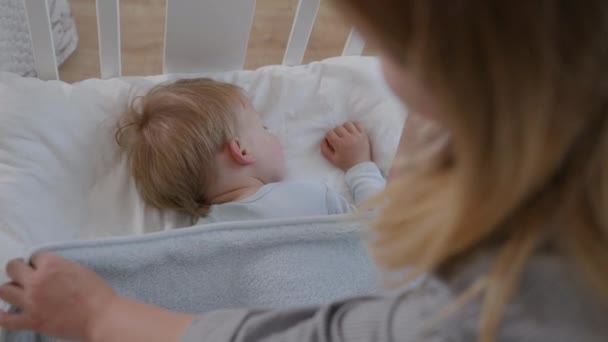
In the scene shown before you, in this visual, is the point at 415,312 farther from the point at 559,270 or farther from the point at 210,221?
the point at 210,221

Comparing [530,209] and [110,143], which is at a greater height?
[530,209]

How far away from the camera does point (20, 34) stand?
47.7 inches

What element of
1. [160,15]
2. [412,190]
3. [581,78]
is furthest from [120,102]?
[581,78]

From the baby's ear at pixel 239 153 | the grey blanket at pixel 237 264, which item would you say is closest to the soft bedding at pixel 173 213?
the grey blanket at pixel 237 264

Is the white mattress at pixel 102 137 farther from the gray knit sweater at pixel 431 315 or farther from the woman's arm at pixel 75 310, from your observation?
the gray knit sweater at pixel 431 315

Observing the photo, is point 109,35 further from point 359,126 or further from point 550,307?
point 550,307

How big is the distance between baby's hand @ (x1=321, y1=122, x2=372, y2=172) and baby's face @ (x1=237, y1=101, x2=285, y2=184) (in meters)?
0.09

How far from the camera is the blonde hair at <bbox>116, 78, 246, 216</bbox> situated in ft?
3.10

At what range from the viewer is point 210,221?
3.05ft

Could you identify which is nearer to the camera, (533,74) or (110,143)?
(533,74)

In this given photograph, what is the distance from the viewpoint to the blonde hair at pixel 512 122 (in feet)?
1.00

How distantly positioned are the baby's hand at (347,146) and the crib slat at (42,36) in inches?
19.5

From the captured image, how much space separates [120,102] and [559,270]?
846 mm

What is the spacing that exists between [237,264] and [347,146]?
33 cm
